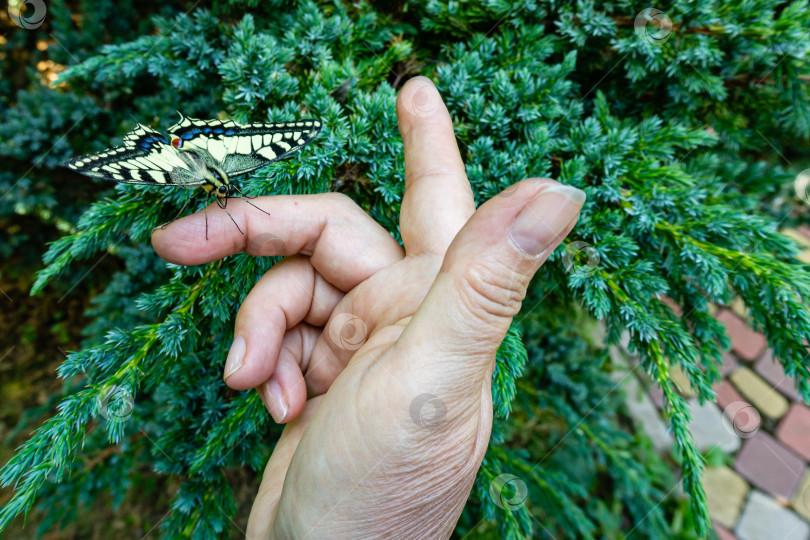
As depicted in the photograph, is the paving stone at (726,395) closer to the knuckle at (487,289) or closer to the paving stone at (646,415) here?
the paving stone at (646,415)

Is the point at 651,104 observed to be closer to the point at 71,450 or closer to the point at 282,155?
the point at 282,155

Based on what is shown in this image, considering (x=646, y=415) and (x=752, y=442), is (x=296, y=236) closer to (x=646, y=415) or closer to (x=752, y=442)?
(x=646, y=415)

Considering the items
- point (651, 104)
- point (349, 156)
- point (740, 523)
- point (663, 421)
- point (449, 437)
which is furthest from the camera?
point (663, 421)

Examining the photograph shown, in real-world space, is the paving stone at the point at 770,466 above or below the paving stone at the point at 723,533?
above

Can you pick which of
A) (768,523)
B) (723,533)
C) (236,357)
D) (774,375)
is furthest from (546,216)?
(774,375)

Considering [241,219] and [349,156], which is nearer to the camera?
[241,219]

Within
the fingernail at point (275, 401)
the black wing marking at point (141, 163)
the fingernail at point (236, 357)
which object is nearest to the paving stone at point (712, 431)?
the fingernail at point (275, 401)

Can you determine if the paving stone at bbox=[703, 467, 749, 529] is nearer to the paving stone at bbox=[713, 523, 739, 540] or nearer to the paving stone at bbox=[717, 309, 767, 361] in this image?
the paving stone at bbox=[713, 523, 739, 540]

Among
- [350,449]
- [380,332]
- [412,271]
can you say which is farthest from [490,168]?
[350,449]
